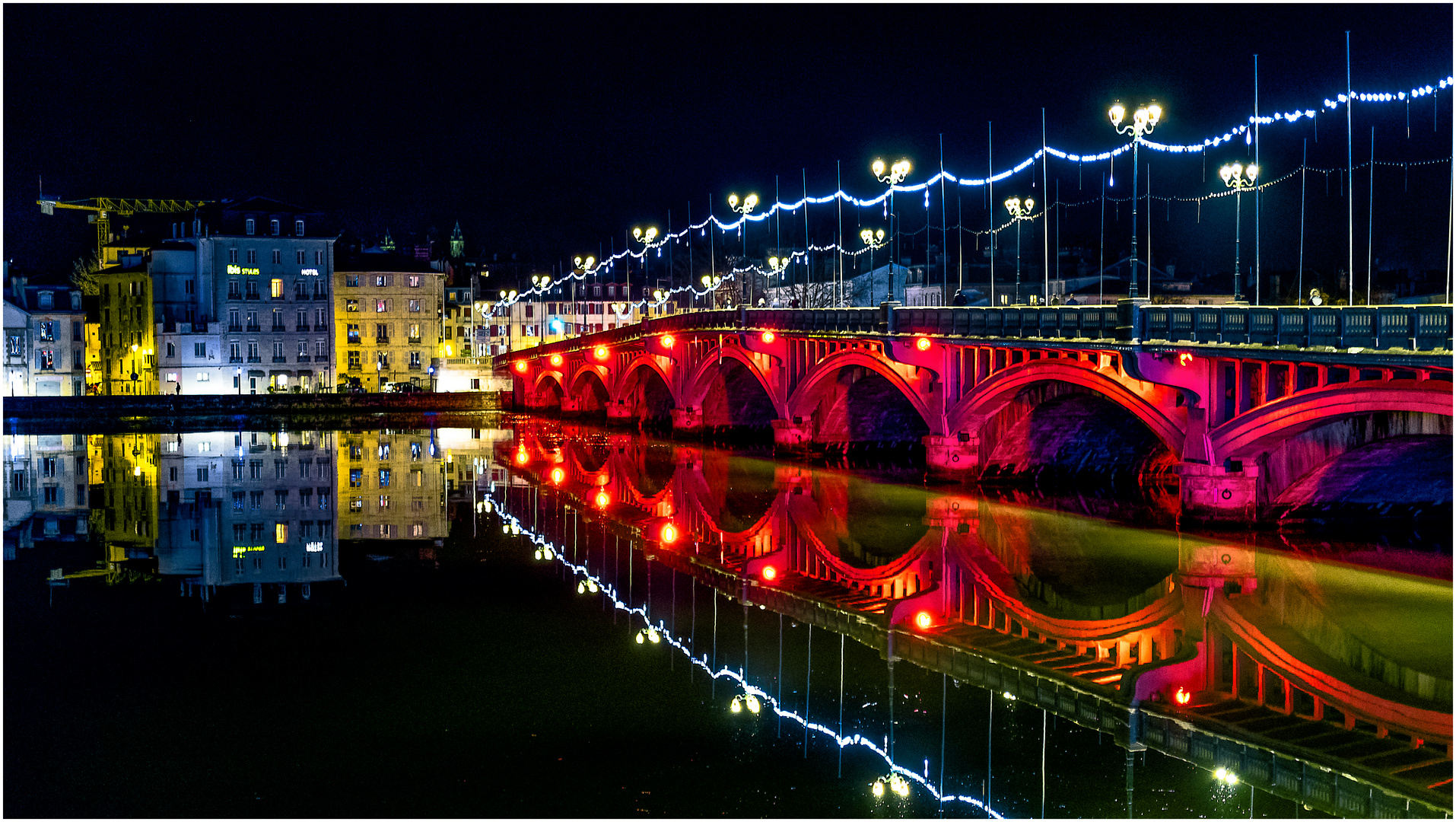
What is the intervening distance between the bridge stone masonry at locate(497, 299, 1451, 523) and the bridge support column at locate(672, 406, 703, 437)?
0.45 meters

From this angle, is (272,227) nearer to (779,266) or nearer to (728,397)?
(779,266)

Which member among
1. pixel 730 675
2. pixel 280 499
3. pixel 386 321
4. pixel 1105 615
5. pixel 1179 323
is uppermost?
pixel 386 321

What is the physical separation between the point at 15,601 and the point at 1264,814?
25.4 m

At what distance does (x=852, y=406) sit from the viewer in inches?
2589

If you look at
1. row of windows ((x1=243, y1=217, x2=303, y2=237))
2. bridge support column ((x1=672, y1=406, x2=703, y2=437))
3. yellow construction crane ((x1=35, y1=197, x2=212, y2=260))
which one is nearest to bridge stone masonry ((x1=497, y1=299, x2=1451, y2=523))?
bridge support column ((x1=672, y1=406, x2=703, y2=437))

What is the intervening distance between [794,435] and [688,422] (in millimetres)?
14309

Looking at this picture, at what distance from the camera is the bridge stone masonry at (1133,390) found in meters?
32.2

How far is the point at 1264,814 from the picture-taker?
17.3m

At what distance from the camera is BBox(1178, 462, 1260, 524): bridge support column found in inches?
1483

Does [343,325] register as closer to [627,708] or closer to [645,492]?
[645,492]

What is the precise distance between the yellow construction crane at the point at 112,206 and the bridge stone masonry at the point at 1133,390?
285ft

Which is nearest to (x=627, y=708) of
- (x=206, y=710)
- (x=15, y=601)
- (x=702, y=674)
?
(x=702, y=674)

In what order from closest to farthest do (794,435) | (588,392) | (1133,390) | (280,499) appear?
(1133,390)
(280,499)
(794,435)
(588,392)

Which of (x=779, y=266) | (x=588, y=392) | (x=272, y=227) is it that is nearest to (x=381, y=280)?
(x=272, y=227)
